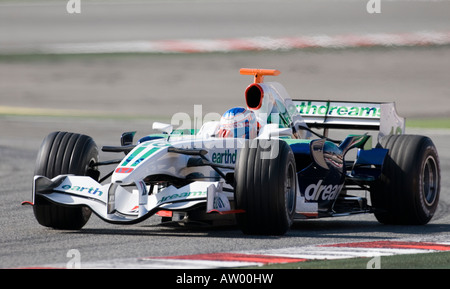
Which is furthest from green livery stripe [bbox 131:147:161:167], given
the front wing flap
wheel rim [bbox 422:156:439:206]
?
wheel rim [bbox 422:156:439:206]

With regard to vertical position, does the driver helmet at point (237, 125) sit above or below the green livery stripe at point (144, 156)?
above

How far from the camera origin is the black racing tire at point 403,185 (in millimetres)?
→ 11617

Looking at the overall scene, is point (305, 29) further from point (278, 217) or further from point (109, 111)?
point (278, 217)

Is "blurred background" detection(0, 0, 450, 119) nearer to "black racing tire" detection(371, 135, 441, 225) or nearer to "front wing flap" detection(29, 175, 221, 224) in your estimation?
"black racing tire" detection(371, 135, 441, 225)

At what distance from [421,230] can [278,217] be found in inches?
80.3

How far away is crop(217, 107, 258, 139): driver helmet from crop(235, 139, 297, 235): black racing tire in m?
1.16

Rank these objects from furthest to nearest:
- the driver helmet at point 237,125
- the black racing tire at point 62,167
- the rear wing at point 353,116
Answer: the rear wing at point 353,116
the driver helmet at point 237,125
the black racing tire at point 62,167

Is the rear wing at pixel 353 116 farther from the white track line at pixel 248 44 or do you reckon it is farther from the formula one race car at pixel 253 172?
the white track line at pixel 248 44

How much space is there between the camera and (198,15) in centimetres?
3978

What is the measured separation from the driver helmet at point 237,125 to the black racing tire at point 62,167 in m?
1.46

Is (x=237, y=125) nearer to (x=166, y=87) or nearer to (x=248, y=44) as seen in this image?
(x=166, y=87)

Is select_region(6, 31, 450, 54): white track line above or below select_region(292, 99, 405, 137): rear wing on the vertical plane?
above

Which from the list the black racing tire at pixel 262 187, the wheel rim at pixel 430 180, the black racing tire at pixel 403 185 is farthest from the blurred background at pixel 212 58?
the black racing tire at pixel 262 187

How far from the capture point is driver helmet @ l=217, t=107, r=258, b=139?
11164mm
